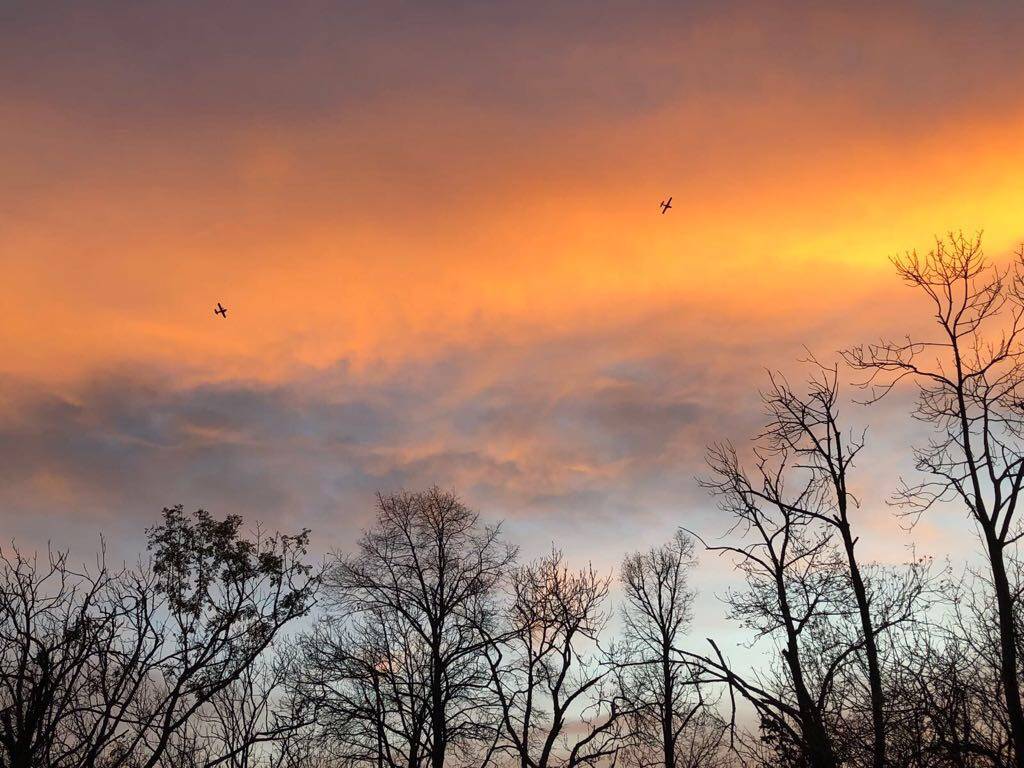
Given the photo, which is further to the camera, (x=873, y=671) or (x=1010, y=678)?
(x=873, y=671)

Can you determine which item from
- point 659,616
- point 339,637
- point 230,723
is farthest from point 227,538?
point 659,616

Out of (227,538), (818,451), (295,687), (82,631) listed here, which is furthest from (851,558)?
(295,687)

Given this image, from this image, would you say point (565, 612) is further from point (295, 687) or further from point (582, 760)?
point (295, 687)

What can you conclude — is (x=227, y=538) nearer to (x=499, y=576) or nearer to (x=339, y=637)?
(x=339, y=637)

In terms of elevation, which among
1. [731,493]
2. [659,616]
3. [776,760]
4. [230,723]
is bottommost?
[776,760]

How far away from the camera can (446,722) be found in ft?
101

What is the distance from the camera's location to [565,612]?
98.3 feet

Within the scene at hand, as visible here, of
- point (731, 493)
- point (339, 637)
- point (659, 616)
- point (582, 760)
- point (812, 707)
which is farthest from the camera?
point (659, 616)

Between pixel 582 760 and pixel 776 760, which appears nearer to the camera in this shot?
pixel 776 760

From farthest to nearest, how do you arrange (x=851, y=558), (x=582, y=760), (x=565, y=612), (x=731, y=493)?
(x=565, y=612) < (x=582, y=760) < (x=731, y=493) < (x=851, y=558)

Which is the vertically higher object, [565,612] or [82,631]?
[565,612]

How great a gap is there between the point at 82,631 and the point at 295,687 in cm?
2120

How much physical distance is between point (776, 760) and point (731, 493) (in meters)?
7.88

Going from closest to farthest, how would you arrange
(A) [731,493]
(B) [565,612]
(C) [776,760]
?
(C) [776,760]
(A) [731,493]
(B) [565,612]
